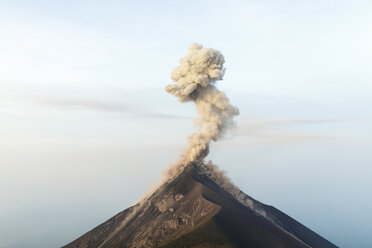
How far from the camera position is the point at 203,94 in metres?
99.6

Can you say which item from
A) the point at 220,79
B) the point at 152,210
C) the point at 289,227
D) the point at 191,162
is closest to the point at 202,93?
the point at 220,79

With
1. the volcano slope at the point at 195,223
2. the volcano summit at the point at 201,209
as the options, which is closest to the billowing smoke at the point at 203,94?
the volcano summit at the point at 201,209

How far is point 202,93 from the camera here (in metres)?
99.9

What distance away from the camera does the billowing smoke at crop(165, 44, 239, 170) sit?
96812 millimetres

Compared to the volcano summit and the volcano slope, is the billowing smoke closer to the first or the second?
the volcano summit

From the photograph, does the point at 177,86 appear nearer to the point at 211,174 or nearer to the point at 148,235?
the point at 211,174

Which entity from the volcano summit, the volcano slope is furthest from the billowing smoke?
the volcano slope

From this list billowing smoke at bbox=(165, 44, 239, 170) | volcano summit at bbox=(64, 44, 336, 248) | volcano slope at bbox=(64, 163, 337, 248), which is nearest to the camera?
volcano slope at bbox=(64, 163, 337, 248)

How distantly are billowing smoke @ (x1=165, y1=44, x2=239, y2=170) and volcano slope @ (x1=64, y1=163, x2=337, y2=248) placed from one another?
18.9 ft

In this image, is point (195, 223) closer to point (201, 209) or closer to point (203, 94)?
point (201, 209)

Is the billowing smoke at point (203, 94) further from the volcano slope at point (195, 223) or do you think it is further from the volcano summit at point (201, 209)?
the volcano slope at point (195, 223)

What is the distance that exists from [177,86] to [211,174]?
21077 millimetres

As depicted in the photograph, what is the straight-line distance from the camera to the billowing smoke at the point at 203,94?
9681 centimetres

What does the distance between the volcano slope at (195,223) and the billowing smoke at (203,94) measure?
577 centimetres
